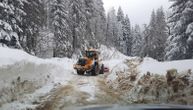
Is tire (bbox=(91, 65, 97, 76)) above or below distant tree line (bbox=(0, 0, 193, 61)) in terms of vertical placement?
below

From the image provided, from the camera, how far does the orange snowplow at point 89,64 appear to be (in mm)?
31203

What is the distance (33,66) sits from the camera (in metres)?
21.5

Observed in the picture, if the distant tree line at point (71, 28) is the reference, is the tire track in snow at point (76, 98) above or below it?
below

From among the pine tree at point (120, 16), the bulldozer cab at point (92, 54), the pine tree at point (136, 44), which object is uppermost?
the pine tree at point (120, 16)

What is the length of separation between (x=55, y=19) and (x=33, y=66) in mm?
33767

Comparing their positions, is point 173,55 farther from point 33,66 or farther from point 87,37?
point 87,37

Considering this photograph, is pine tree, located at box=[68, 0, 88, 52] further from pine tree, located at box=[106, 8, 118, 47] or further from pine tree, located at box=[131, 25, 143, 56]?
pine tree, located at box=[131, 25, 143, 56]

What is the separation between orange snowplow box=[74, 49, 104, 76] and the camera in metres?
31.2

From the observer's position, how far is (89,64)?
31.3m

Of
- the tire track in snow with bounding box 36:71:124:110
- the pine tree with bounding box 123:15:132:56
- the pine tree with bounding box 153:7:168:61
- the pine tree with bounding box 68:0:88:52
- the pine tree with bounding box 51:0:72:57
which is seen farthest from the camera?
the pine tree with bounding box 123:15:132:56

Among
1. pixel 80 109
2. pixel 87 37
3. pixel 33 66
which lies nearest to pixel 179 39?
pixel 33 66

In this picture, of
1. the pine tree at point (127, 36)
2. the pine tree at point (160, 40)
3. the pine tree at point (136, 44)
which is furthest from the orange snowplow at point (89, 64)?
the pine tree at point (127, 36)

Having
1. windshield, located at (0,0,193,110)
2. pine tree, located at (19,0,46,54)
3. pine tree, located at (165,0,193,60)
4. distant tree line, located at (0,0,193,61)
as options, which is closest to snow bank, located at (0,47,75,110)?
windshield, located at (0,0,193,110)

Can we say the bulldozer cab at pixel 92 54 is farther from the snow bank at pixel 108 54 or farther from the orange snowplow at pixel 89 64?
the snow bank at pixel 108 54
